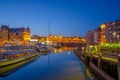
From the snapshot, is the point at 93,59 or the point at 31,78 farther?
the point at 93,59

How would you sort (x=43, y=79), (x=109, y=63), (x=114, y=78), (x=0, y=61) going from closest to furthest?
(x=114, y=78) → (x=109, y=63) → (x=43, y=79) → (x=0, y=61)

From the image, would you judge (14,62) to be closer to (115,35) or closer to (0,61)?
(0,61)

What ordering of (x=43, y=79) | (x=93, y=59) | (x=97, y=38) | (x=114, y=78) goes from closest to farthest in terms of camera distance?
(x=114, y=78) → (x=43, y=79) → (x=93, y=59) → (x=97, y=38)

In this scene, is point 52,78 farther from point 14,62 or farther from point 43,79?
point 14,62

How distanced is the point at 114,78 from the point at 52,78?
15.2m

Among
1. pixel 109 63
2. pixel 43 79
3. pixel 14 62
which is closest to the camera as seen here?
pixel 109 63

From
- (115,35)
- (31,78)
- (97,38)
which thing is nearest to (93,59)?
(31,78)

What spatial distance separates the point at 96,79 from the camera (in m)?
33.4


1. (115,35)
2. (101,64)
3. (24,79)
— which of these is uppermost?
(115,35)

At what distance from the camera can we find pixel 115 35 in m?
110

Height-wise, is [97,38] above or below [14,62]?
above

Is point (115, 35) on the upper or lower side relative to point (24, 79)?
upper

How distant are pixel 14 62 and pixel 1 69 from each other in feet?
31.6

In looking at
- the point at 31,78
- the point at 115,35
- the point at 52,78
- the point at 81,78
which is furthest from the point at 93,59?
the point at 115,35
